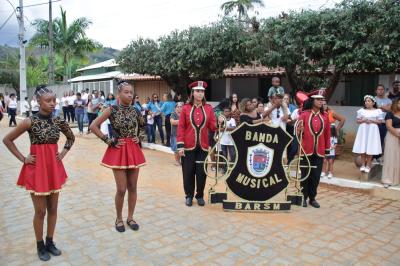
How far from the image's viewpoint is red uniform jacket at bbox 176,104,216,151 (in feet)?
18.0

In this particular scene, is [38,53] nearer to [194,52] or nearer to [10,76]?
[10,76]

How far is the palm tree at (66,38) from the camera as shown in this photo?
1080 inches

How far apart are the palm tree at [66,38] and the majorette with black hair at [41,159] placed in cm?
2585

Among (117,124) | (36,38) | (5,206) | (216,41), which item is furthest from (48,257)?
(36,38)

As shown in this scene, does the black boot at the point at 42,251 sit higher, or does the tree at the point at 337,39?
the tree at the point at 337,39

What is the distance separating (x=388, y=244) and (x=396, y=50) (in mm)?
4910

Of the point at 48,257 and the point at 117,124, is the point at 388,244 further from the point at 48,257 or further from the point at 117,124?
the point at 48,257

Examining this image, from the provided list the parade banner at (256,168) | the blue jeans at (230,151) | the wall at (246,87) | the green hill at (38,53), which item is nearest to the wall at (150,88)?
the wall at (246,87)

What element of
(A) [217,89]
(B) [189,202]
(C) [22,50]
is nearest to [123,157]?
(B) [189,202]

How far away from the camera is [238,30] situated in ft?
36.7

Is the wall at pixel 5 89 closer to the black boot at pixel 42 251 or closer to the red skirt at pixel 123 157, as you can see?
the red skirt at pixel 123 157

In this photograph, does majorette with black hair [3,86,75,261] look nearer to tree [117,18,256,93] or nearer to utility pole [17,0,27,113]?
tree [117,18,256,93]

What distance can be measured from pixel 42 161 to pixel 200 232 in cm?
204

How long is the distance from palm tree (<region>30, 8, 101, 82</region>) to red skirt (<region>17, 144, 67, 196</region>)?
25976mm
